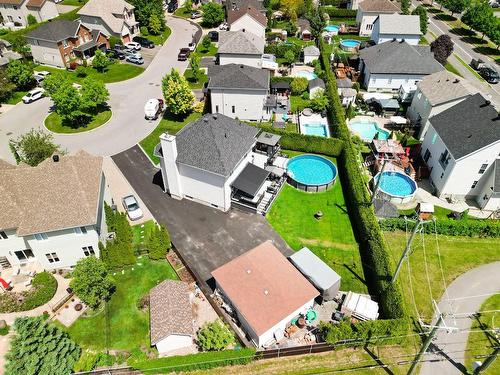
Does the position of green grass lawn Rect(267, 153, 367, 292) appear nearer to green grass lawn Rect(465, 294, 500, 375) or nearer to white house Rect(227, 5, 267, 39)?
green grass lawn Rect(465, 294, 500, 375)

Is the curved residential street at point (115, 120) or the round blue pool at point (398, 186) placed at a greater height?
the round blue pool at point (398, 186)

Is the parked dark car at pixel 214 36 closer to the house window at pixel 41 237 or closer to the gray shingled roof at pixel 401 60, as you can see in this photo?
the gray shingled roof at pixel 401 60

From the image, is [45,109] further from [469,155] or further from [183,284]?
[469,155]

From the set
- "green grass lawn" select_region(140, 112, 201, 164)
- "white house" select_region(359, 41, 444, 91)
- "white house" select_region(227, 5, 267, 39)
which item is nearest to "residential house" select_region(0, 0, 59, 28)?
"white house" select_region(227, 5, 267, 39)

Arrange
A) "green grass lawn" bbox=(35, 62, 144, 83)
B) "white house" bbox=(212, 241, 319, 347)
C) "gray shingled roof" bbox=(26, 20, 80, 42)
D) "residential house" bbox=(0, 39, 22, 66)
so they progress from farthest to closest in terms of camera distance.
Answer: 1. "gray shingled roof" bbox=(26, 20, 80, 42)
2. "green grass lawn" bbox=(35, 62, 144, 83)
3. "residential house" bbox=(0, 39, 22, 66)
4. "white house" bbox=(212, 241, 319, 347)

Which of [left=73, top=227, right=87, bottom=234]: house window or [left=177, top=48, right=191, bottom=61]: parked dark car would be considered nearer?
[left=73, top=227, right=87, bottom=234]: house window

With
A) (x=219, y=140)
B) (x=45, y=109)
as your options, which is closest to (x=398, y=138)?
(x=219, y=140)

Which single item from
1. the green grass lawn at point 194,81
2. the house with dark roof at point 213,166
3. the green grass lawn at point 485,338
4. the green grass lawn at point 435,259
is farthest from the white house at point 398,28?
the green grass lawn at point 485,338
